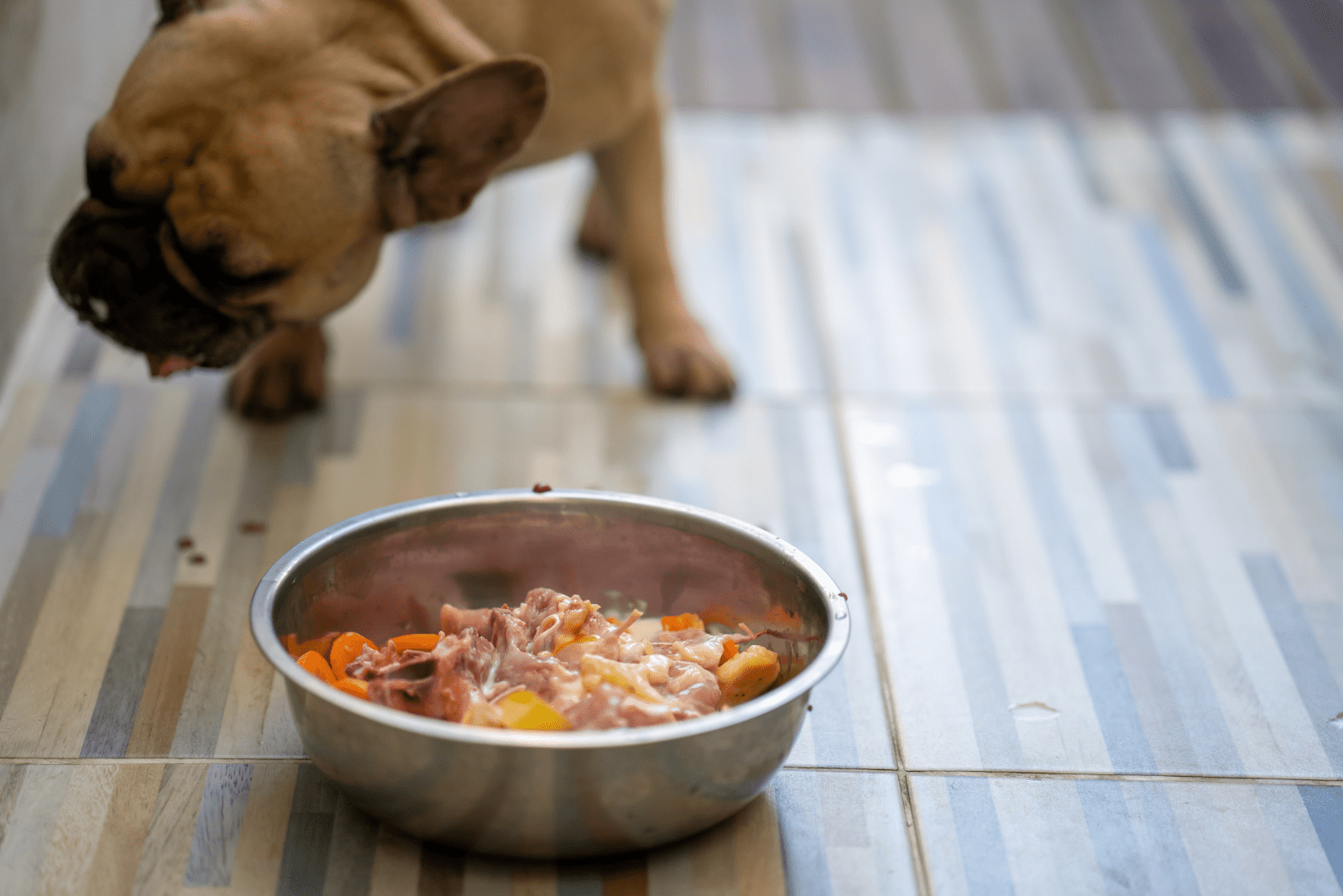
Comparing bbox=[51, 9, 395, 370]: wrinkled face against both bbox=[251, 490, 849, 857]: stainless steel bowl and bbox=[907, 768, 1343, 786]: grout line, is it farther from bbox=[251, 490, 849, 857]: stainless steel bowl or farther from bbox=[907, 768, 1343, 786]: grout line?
bbox=[907, 768, 1343, 786]: grout line

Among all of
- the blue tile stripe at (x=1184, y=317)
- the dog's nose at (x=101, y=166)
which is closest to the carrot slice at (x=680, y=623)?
the dog's nose at (x=101, y=166)

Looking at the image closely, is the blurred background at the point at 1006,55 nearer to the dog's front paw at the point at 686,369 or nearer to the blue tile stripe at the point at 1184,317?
the blue tile stripe at the point at 1184,317

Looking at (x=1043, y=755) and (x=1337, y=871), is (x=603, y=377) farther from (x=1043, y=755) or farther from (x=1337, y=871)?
(x=1337, y=871)

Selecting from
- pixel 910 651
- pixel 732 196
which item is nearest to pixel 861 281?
pixel 732 196

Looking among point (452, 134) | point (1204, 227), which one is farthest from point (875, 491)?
point (1204, 227)

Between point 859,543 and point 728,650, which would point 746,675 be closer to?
point 728,650

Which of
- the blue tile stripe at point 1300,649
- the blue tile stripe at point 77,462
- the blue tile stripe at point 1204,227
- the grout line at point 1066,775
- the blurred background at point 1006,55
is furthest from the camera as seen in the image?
the blurred background at point 1006,55
